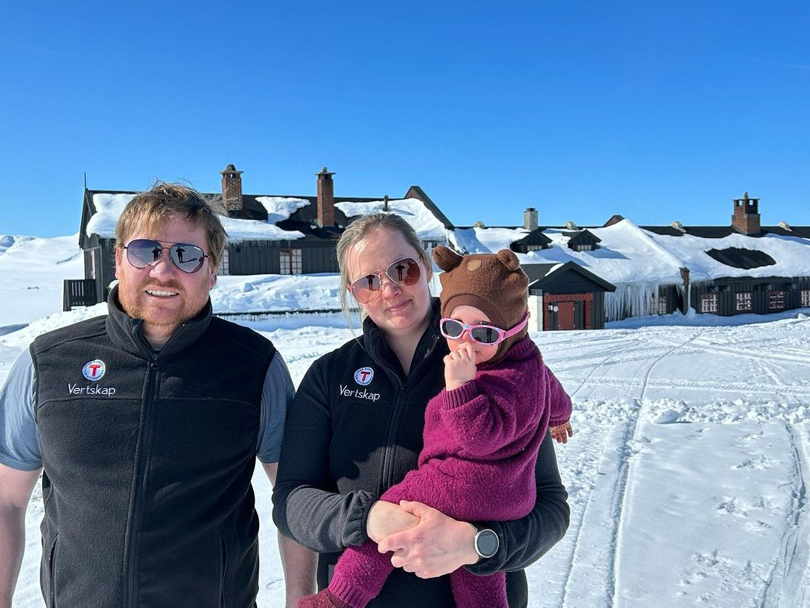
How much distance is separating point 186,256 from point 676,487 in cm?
493

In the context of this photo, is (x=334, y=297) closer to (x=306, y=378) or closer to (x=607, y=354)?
(x=607, y=354)

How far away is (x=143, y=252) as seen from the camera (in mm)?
2354

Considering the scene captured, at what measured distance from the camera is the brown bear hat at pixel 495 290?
6.88 ft

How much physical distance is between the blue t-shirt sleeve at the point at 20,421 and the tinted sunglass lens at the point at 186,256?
2.16ft

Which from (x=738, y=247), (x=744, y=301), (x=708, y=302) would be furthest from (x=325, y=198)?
(x=738, y=247)

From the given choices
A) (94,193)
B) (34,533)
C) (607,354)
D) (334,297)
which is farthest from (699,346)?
(94,193)

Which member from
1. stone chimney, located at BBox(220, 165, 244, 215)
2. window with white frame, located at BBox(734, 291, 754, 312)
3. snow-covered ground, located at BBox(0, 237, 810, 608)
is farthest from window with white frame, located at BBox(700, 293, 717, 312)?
stone chimney, located at BBox(220, 165, 244, 215)

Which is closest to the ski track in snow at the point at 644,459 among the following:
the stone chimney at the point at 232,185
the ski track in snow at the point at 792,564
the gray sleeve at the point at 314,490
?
the ski track in snow at the point at 792,564

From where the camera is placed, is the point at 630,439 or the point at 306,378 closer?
the point at 306,378

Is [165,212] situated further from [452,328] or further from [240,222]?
[240,222]

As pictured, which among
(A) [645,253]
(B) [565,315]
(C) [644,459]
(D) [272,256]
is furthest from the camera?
(A) [645,253]

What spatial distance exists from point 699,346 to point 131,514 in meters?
16.0

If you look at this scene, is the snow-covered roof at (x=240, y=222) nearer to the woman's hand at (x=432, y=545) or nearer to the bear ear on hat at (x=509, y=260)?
the bear ear on hat at (x=509, y=260)

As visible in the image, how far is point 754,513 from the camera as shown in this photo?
16.1 feet
